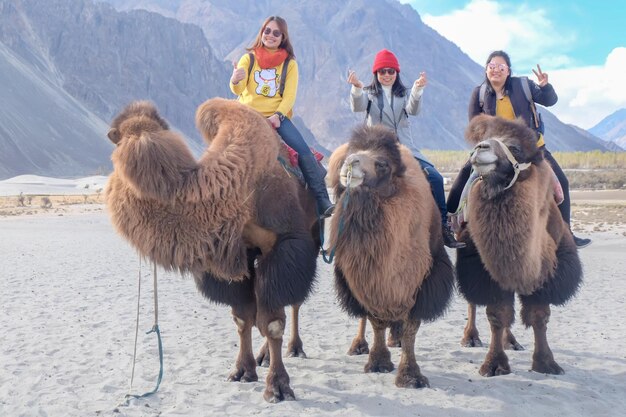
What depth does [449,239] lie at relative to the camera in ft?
17.8

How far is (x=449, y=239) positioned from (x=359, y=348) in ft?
4.64

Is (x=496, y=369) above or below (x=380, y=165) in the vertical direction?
below

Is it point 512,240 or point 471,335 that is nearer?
point 512,240

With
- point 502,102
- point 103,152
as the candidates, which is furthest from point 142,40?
point 502,102

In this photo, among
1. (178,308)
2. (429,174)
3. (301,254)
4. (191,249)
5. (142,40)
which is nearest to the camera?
(191,249)

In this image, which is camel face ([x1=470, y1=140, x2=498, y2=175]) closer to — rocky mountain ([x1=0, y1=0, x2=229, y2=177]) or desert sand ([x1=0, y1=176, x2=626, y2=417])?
desert sand ([x1=0, y1=176, x2=626, y2=417])

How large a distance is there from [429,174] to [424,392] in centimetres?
180

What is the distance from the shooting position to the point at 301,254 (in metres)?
4.77

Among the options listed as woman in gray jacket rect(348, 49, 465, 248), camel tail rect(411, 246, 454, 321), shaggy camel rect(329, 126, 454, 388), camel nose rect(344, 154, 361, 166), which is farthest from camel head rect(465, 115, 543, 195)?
woman in gray jacket rect(348, 49, 465, 248)

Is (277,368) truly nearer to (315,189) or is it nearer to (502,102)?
(315,189)

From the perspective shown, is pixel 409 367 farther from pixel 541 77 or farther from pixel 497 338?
pixel 541 77

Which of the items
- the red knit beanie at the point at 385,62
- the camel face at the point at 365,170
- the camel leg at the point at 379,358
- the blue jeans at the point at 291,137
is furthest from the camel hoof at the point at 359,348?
the red knit beanie at the point at 385,62

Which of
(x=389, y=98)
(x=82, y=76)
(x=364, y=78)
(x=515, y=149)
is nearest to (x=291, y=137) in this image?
(x=389, y=98)

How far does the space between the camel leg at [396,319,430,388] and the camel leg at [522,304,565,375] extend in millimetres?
972
